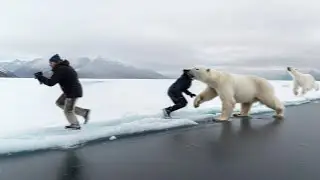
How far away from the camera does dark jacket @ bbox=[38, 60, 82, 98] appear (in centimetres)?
672

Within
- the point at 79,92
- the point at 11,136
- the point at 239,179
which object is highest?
the point at 79,92

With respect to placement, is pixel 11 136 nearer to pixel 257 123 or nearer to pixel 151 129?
pixel 151 129

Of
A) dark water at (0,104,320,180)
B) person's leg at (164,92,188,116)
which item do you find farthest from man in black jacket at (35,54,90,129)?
person's leg at (164,92,188,116)

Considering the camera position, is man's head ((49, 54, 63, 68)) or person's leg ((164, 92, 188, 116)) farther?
person's leg ((164, 92, 188, 116))

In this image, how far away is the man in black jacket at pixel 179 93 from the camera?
9.71m

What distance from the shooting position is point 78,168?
14.4 ft

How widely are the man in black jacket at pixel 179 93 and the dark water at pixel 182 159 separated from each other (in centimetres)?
261

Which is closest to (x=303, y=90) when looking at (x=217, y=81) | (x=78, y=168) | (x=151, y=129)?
(x=217, y=81)

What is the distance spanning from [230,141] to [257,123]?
302 cm

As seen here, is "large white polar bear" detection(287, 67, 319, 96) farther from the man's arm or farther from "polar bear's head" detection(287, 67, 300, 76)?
the man's arm

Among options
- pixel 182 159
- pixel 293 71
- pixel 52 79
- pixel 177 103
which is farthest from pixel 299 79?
pixel 182 159

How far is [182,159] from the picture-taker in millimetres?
4879

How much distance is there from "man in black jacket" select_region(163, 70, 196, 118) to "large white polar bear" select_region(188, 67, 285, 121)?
21 cm

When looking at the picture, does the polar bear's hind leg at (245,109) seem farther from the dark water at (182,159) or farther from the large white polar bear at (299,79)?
the large white polar bear at (299,79)
